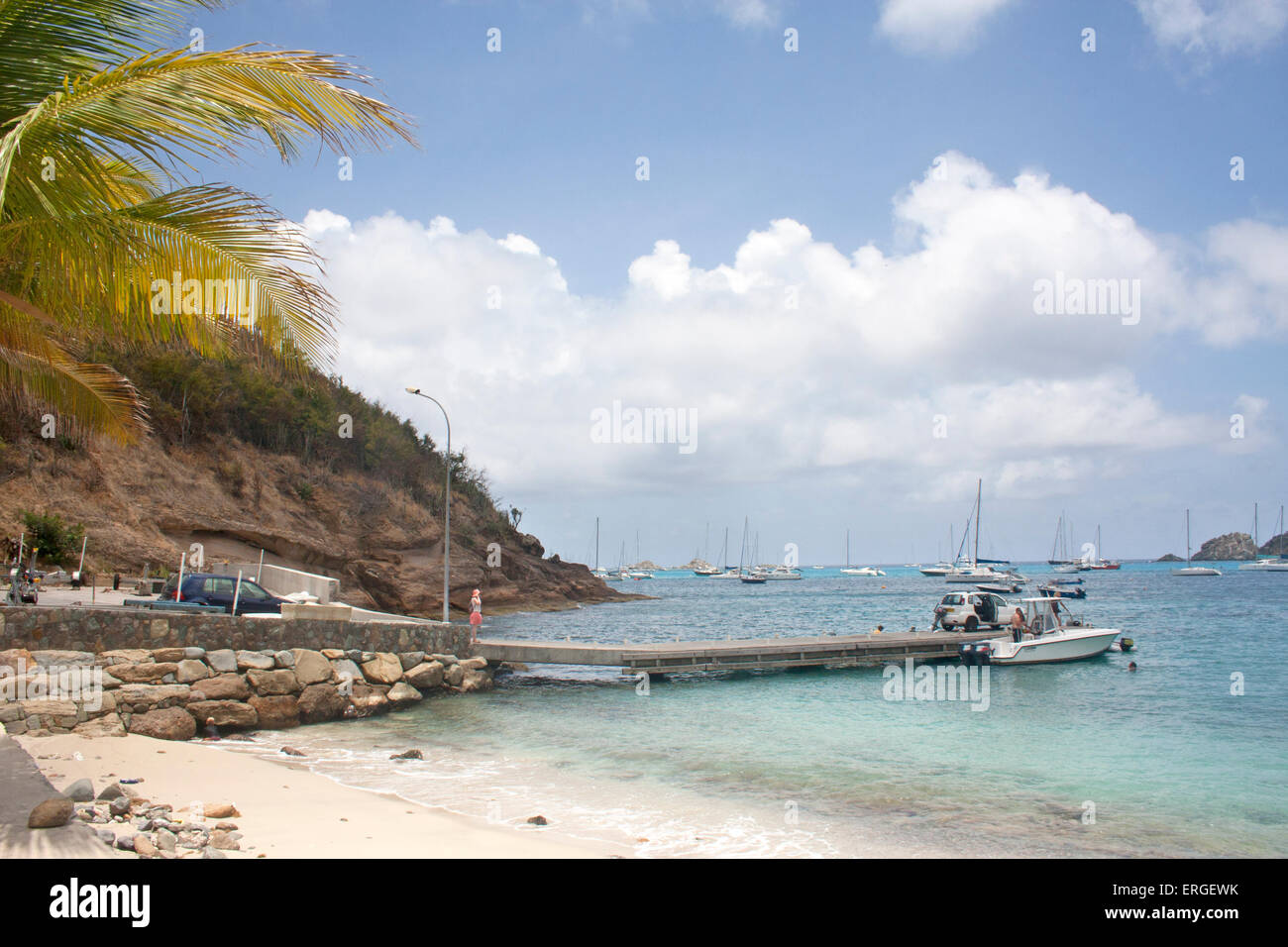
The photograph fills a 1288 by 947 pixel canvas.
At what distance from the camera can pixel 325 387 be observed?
58.7m

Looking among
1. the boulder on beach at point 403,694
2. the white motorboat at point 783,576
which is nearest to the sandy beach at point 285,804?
the boulder on beach at point 403,694

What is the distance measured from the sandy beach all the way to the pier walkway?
13.3 metres

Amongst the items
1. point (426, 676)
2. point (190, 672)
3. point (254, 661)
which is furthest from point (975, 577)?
point (190, 672)

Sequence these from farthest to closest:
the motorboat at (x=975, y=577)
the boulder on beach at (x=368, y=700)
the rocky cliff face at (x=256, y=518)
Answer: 1. the motorboat at (x=975, y=577)
2. the rocky cliff face at (x=256, y=518)
3. the boulder on beach at (x=368, y=700)

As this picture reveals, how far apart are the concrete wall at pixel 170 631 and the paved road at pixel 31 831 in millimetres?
11398

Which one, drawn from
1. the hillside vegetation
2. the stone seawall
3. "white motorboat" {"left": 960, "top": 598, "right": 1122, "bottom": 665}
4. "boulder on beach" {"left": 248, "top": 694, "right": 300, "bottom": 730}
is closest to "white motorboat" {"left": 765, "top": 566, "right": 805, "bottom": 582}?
the hillside vegetation

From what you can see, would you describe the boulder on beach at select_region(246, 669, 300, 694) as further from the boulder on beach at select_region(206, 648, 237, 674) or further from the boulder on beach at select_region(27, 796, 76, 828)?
the boulder on beach at select_region(27, 796, 76, 828)

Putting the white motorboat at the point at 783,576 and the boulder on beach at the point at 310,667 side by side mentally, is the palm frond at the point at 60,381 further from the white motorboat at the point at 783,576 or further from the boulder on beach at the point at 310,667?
the white motorboat at the point at 783,576

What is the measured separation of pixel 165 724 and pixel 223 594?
27.0 feet

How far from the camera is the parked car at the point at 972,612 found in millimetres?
36656

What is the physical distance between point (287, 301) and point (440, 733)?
46.2ft

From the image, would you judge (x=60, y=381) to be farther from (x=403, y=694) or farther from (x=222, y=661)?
(x=403, y=694)

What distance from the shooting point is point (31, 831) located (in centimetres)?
563
